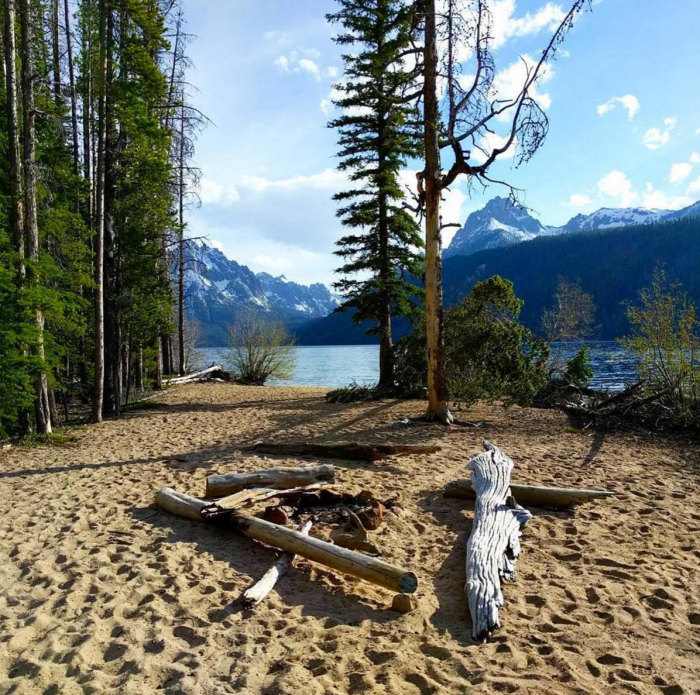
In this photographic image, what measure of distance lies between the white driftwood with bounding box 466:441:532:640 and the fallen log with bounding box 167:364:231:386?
761 inches

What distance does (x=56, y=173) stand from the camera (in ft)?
40.2

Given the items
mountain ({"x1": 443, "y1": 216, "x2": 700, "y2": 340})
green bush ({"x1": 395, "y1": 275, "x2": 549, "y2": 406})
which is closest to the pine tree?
green bush ({"x1": 395, "y1": 275, "x2": 549, "y2": 406})

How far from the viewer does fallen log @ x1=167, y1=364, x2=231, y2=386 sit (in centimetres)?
2397

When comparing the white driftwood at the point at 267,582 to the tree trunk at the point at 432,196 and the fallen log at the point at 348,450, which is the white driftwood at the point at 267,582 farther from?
the tree trunk at the point at 432,196

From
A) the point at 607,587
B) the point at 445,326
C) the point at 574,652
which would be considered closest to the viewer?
the point at 574,652

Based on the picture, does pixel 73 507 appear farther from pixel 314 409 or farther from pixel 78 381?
pixel 78 381

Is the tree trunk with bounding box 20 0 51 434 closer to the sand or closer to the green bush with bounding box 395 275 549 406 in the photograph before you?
the sand

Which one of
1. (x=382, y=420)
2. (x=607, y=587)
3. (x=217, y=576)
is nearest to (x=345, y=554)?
(x=217, y=576)

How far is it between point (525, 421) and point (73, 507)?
31.5 ft

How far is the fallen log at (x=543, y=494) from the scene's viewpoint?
5.85 meters

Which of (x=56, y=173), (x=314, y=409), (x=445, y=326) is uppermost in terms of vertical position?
(x=56, y=173)

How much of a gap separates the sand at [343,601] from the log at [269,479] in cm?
41

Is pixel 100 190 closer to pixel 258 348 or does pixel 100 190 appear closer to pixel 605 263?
pixel 258 348

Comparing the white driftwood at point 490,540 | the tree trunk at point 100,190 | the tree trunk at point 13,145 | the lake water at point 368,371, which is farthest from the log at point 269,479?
the lake water at point 368,371
